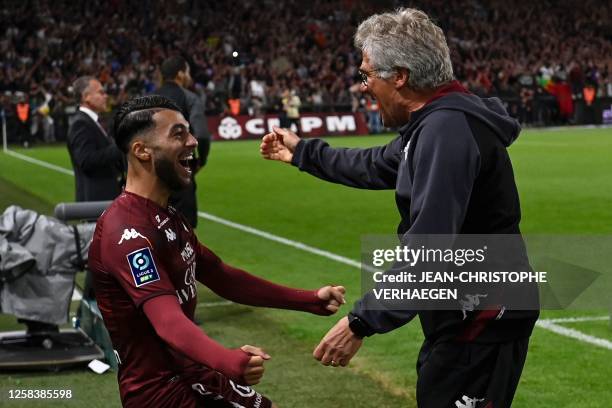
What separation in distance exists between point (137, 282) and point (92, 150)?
5455mm

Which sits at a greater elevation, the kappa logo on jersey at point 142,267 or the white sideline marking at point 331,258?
the kappa logo on jersey at point 142,267

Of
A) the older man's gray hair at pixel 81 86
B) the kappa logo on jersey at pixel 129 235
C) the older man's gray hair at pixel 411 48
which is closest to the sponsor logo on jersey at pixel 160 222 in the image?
the kappa logo on jersey at pixel 129 235

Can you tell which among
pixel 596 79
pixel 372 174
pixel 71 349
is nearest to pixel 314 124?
pixel 596 79

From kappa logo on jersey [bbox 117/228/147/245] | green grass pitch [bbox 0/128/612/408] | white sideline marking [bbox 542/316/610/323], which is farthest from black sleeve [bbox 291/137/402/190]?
white sideline marking [bbox 542/316/610/323]

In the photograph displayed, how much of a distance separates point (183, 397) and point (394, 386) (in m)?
3.31

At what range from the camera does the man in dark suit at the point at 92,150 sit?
8.84 meters

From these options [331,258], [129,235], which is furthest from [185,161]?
[331,258]

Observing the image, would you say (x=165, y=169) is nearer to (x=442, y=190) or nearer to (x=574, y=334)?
(x=442, y=190)

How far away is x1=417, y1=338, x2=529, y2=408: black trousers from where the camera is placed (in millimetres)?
3795

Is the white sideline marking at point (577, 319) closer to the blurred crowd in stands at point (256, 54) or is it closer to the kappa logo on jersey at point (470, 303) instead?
the kappa logo on jersey at point (470, 303)

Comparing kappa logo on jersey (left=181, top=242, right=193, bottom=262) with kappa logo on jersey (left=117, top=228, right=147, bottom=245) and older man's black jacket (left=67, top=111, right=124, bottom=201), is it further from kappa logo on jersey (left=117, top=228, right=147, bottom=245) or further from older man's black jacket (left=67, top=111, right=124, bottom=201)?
older man's black jacket (left=67, top=111, right=124, bottom=201)

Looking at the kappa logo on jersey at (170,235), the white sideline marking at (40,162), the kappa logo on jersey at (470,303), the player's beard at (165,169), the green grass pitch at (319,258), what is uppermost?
the player's beard at (165,169)

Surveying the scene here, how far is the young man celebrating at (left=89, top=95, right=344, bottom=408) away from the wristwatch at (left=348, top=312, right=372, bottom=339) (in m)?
0.35

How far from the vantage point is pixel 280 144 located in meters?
4.98
